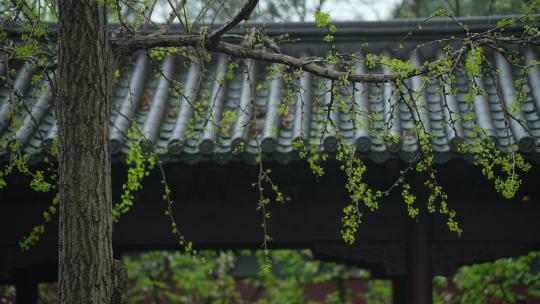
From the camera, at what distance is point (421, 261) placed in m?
5.05

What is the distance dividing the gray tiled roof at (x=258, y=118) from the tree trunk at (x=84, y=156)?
728 mm

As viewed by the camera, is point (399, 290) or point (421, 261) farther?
point (399, 290)

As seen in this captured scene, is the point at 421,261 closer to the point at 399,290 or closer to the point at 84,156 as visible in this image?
the point at 399,290

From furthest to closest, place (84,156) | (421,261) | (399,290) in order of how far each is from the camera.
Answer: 1. (399,290)
2. (421,261)
3. (84,156)

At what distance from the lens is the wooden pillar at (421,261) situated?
16.5 feet

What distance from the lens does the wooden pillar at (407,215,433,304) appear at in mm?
5031

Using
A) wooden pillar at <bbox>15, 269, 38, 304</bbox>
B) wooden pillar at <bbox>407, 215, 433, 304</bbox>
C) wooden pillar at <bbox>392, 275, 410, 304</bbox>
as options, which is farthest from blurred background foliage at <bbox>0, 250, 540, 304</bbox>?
wooden pillar at <bbox>407, 215, 433, 304</bbox>

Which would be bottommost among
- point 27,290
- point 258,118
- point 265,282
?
point 27,290

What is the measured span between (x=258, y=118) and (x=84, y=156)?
7.25 ft

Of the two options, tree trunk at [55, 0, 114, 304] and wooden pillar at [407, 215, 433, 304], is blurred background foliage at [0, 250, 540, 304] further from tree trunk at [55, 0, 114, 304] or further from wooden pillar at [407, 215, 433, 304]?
tree trunk at [55, 0, 114, 304]

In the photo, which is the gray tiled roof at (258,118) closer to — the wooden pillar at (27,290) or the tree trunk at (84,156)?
the tree trunk at (84,156)

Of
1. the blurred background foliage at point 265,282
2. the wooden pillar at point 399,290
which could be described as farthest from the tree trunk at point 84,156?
the blurred background foliage at point 265,282

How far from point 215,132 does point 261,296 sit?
800cm

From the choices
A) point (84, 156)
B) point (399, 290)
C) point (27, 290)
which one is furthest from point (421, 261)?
point (27, 290)
